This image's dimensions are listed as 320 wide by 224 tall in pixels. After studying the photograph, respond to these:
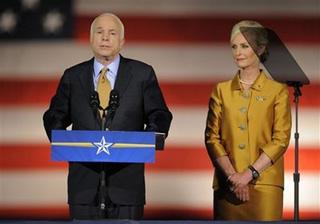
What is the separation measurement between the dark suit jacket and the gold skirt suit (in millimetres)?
513

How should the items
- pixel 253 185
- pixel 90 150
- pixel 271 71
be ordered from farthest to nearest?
pixel 271 71, pixel 253 185, pixel 90 150

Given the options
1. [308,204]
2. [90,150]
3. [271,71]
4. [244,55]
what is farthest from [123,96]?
[308,204]

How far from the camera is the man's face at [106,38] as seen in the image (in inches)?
97.8

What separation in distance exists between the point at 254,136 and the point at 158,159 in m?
0.63

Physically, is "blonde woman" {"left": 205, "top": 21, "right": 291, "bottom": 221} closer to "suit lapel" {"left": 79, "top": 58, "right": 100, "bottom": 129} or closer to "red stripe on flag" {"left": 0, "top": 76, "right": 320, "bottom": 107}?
"red stripe on flag" {"left": 0, "top": 76, "right": 320, "bottom": 107}

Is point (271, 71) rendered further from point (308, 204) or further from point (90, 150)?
point (90, 150)

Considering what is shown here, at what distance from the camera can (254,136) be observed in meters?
2.85

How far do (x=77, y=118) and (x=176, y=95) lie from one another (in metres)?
0.95

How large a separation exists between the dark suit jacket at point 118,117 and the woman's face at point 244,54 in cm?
59

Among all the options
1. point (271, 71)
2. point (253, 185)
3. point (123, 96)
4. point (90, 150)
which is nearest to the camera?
point (90, 150)

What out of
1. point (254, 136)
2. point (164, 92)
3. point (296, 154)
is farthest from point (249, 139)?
point (164, 92)

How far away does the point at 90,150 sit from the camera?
221 cm

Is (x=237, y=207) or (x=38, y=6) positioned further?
(x=38, y=6)

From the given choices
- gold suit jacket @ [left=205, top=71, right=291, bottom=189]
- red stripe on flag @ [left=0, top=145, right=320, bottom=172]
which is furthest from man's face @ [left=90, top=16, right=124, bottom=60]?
red stripe on flag @ [left=0, top=145, right=320, bottom=172]
